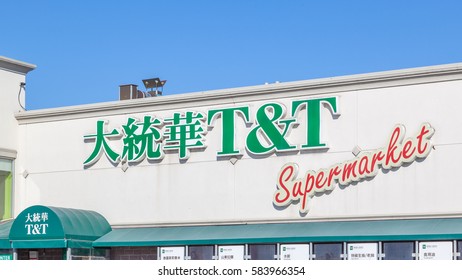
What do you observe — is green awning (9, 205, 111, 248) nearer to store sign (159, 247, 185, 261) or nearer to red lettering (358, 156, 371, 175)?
store sign (159, 247, 185, 261)

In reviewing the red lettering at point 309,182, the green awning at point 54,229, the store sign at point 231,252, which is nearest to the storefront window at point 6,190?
the green awning at point 54,229

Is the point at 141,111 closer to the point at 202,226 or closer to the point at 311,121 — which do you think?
the point at 202,226

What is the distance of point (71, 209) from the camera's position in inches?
1115

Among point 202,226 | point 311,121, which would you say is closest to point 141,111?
point 202,226

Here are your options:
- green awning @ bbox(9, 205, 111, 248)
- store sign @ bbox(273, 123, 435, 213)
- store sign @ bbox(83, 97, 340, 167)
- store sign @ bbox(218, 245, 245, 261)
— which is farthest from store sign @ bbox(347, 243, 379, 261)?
green awning @ bbox(9, 205, 111, 248)

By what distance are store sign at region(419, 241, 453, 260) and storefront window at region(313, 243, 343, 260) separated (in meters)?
2.27

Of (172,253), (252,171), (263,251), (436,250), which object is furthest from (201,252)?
(436,250)

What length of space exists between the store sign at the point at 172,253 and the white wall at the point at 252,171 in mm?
1113

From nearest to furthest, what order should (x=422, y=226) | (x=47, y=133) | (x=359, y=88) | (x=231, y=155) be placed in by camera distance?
(x=422, y=226), (x=359, y=88), (x=231, y=155), (x=47, y=133)

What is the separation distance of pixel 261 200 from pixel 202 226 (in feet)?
6.96

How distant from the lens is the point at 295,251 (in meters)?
24.8

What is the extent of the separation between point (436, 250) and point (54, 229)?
11.3 metres

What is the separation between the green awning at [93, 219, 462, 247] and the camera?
23.0 meters

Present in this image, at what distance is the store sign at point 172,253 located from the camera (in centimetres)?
2653
